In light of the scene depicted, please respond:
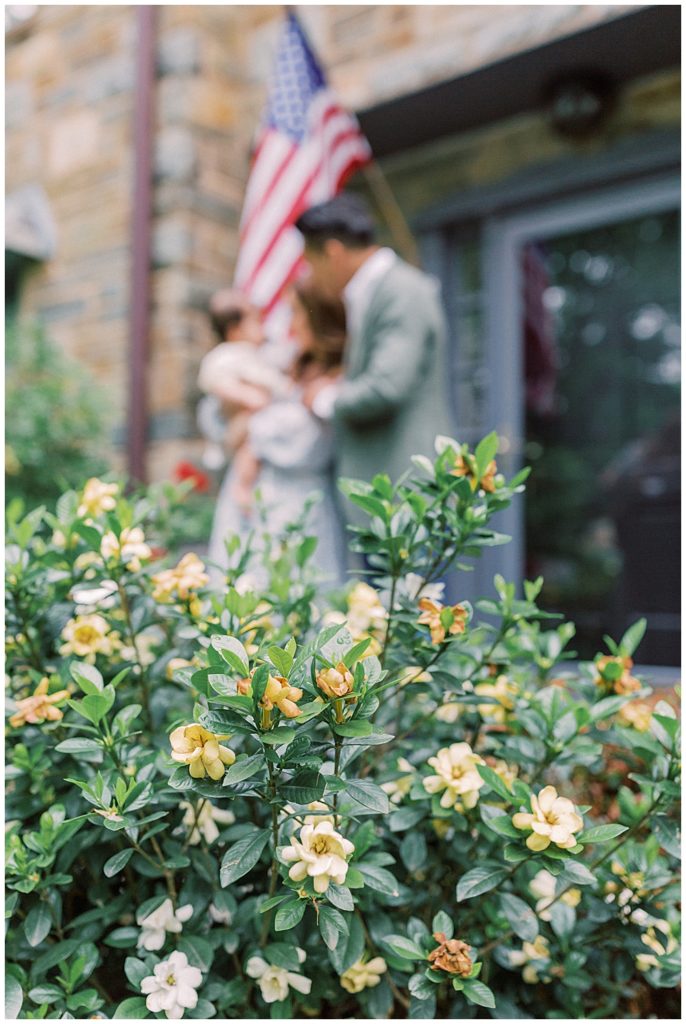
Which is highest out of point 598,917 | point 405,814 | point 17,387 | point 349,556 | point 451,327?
point 451,327

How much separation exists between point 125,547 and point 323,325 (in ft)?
6.88

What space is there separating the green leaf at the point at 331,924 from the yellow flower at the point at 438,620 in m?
0.35

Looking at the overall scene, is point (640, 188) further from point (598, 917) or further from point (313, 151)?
point (598, 917)

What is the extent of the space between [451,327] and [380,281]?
169 cm

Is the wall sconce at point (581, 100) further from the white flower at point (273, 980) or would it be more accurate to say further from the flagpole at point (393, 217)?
the white flower at point (273, 980)

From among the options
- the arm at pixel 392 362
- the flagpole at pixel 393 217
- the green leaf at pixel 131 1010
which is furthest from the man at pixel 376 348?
the green leaf at pixel 131 1010

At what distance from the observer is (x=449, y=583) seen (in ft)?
13.5

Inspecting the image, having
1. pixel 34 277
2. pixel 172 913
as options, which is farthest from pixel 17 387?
pixel 172 913

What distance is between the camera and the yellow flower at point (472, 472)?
1149 millimetres

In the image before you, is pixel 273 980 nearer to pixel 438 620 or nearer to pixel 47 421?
pixel 438 620

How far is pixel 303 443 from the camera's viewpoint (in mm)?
3170

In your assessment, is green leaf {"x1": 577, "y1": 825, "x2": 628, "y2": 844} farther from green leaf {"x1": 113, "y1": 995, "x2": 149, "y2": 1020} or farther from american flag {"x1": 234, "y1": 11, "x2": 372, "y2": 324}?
american flag {"x1": 234, "y1": 11, "x2": 372, "y2": 324}

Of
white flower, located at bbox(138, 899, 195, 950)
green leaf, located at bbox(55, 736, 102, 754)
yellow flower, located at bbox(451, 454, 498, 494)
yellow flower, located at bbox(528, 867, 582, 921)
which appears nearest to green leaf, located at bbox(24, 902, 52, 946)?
white flower, located at bbox(138, 899, 195, 950)

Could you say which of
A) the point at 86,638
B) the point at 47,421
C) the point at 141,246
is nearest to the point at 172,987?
the point at 86,638
